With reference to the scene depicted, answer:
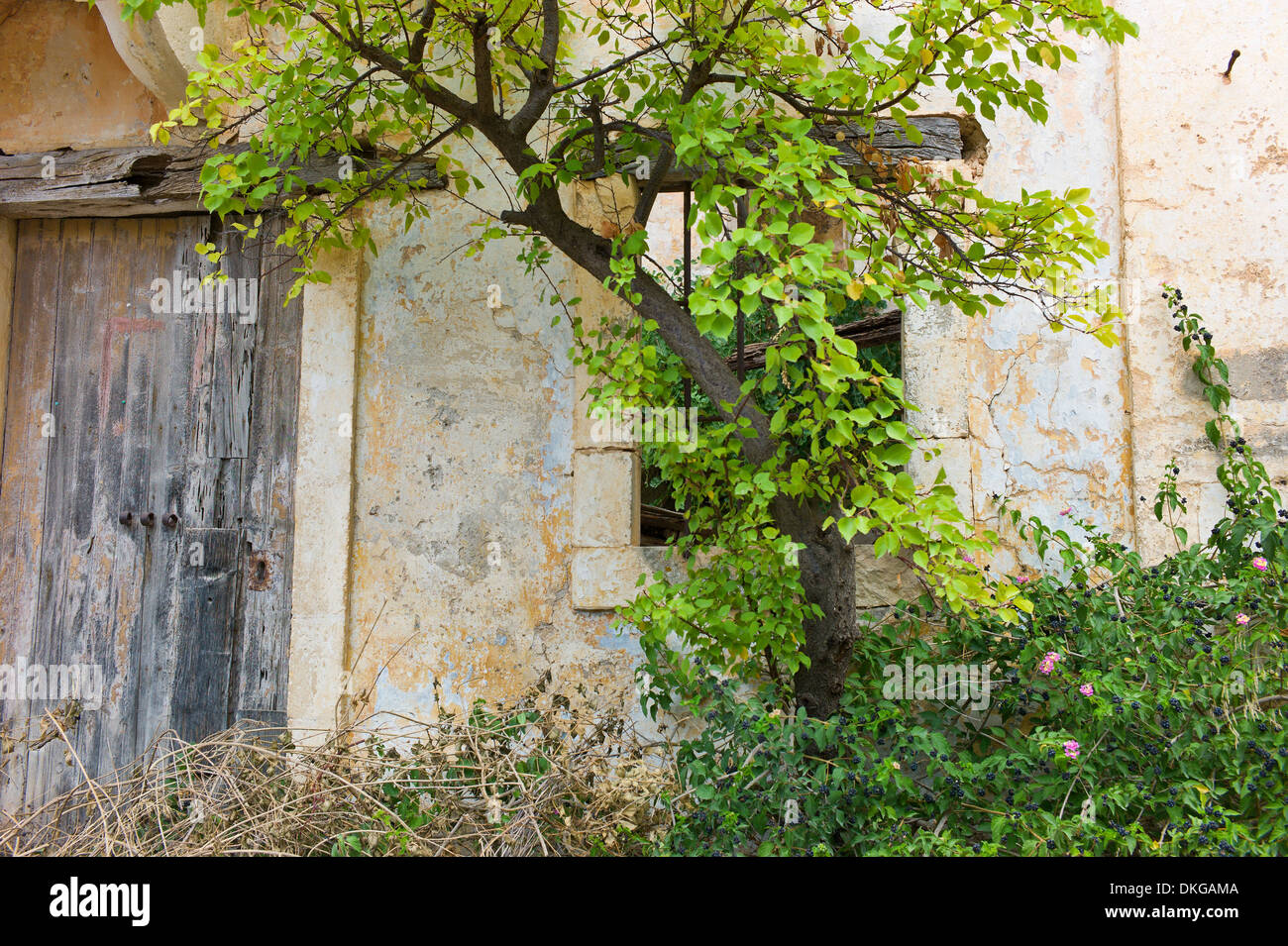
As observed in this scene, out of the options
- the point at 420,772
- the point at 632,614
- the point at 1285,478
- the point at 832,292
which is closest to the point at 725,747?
the point at 632,614

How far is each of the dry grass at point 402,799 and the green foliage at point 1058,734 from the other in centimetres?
26

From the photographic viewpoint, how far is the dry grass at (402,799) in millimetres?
2912

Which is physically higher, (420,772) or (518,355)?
(518,355)

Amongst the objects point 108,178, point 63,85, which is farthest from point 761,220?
point 63,85

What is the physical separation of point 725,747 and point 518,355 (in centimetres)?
163

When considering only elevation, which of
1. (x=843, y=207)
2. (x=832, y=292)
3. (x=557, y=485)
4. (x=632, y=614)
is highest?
(x=843, y=207)

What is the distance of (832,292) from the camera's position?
2729 millimetres

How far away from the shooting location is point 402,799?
125 inches

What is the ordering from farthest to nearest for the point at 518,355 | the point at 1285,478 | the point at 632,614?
the point at 518,355, the point at 1285,478, the point at 632,614

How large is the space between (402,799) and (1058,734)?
6.48 feet

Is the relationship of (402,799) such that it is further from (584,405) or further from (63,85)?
(63,85)

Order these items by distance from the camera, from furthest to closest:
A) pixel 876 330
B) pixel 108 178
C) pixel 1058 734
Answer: pixel 876 330
pixel 108 178
pixel 1058 734

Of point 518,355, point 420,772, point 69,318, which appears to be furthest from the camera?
point 69,318

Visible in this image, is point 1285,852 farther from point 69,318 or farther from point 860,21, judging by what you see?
point 69,318
